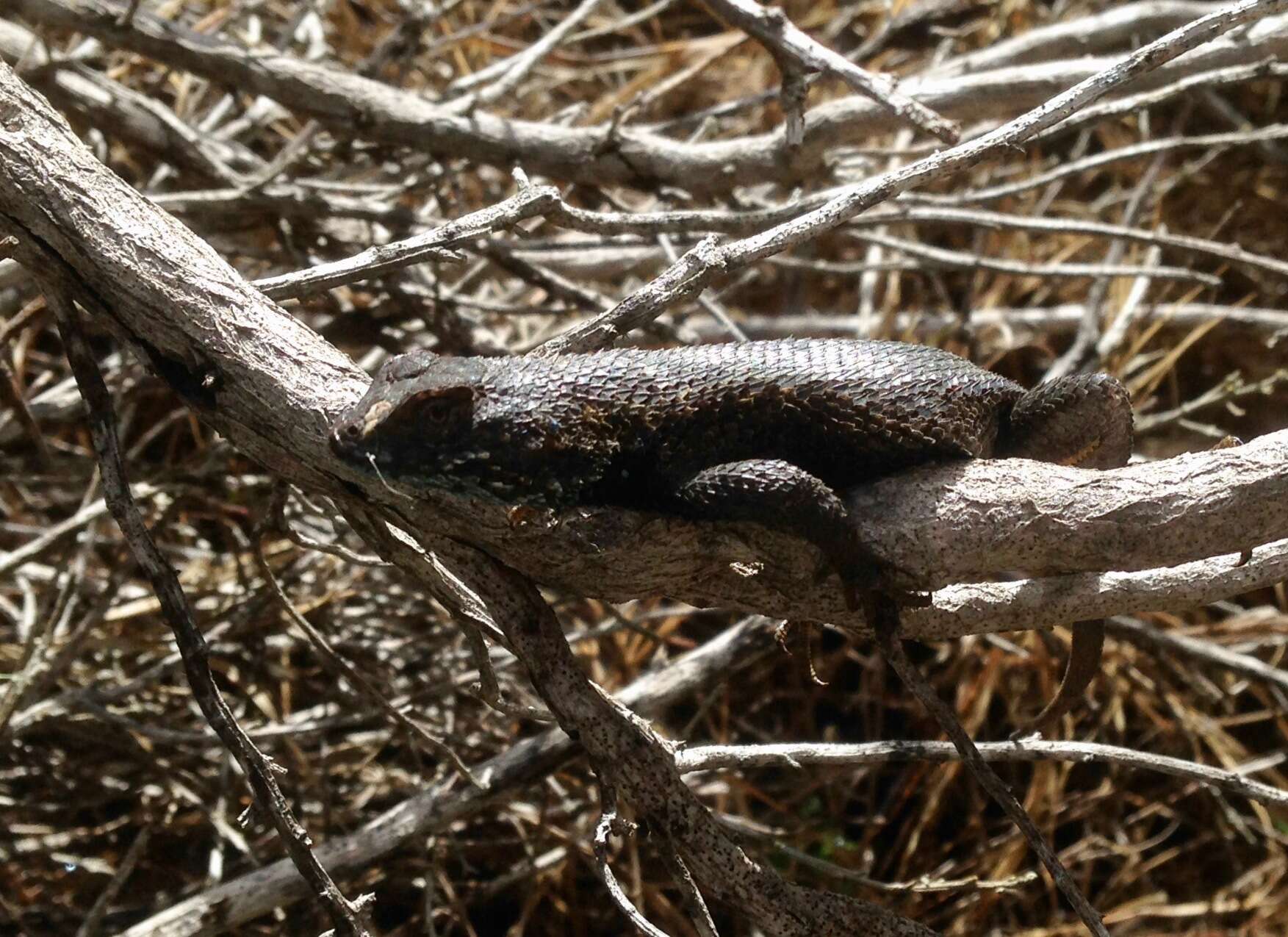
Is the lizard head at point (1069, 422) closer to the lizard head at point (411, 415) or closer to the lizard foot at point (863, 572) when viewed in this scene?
the lizard foot at point (863, 572)

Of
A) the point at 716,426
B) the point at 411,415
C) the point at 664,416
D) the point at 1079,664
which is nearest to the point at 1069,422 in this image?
the point at 1079,664

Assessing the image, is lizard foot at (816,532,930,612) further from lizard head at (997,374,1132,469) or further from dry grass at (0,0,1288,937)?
dry grass at (0,0,1288,937)

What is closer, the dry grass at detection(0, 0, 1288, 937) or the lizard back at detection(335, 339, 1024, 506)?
the lizard back at detection(335, 339, 1024, 506)

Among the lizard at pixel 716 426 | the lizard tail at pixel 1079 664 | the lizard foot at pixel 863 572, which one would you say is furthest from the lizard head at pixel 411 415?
the lizard tail at pixel 1079 664

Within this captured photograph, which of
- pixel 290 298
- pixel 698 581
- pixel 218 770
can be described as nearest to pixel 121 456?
pixel 290 298

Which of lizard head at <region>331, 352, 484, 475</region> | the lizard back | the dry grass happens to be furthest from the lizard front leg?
the dry grass

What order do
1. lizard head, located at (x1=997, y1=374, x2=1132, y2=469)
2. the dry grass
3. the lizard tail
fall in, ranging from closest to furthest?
lizard head, located at (x1=997, y1=374, x2=1132, y2=469) < the lizard tail < the dry grass

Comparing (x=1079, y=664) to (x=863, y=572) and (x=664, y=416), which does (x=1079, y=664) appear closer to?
(x=863, y=572)
